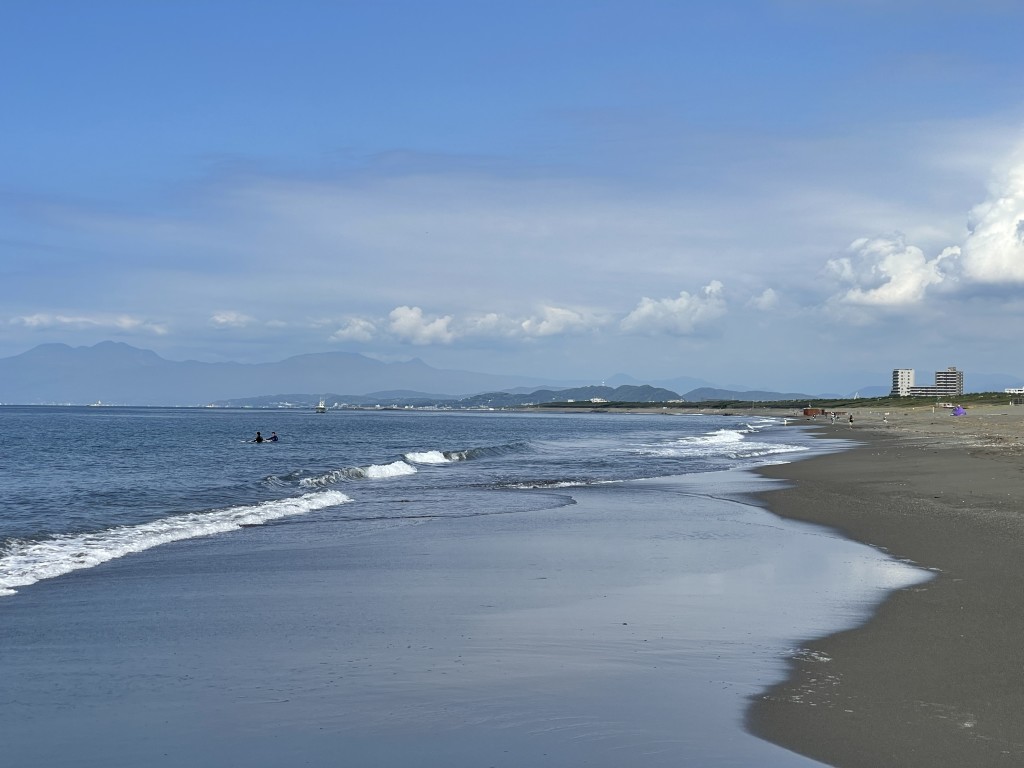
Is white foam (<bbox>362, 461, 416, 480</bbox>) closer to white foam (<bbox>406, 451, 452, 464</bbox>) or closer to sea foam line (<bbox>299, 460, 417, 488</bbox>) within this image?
sea foam line (<bbox>299, 460, 417, 488</bbox>)

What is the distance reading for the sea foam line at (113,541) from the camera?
13.4 metres

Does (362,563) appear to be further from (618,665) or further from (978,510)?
(978,510)

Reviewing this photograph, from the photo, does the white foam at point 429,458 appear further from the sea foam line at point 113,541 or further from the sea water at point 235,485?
the sea foam line at point 113,541

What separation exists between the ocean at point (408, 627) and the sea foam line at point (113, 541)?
0.08m

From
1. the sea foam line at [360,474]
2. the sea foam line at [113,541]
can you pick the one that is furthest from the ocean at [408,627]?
the sea foam line at [360,474]

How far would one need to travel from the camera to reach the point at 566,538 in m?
17.2

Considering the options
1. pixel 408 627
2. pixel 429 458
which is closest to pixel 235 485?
pixel 429 458

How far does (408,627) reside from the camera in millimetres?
9898

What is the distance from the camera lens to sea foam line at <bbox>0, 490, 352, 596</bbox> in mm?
13445

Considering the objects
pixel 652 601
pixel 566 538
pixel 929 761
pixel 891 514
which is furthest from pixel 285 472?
pixel 929 761

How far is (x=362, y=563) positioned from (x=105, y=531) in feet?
22.3

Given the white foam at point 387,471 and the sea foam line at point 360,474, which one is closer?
the sea foam line at point 360,474

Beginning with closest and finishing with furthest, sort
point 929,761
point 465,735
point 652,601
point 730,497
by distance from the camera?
point 929,761 < point 465,735 < point 652,601 < point 730,497

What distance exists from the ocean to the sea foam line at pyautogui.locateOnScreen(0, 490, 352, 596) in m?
0.08
